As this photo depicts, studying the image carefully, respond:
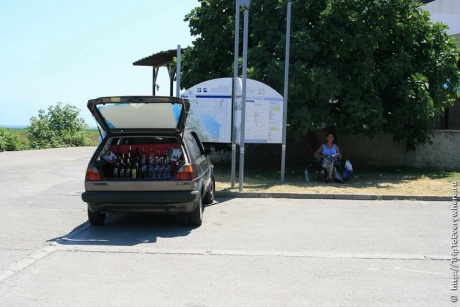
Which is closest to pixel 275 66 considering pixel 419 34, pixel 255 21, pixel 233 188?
pixel 255 21

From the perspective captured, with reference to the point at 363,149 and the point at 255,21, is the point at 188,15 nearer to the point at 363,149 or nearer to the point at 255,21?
the point at 255,21

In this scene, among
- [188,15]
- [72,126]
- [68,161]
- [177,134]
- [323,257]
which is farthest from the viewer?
[72,126]

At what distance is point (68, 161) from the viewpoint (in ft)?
65.0

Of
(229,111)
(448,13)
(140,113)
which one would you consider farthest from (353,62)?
(448,13)

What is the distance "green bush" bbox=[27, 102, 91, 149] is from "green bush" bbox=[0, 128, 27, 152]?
7.84 feet

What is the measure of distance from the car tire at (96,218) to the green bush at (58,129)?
2431 cm

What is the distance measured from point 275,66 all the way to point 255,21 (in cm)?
230

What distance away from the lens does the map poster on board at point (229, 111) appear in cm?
1223

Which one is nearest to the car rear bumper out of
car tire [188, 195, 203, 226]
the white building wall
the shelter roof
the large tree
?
car tire [188, 195, 203, 226]

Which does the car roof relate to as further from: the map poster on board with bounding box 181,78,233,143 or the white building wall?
the white building wall

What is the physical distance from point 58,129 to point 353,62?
951 inches

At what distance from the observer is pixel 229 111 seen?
481 inches

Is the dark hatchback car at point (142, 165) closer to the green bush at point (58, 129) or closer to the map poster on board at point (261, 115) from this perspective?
the map poster on board at point (261, 115)

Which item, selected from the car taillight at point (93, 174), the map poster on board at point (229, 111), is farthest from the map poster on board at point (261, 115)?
the car taillight at point (93, 174)
